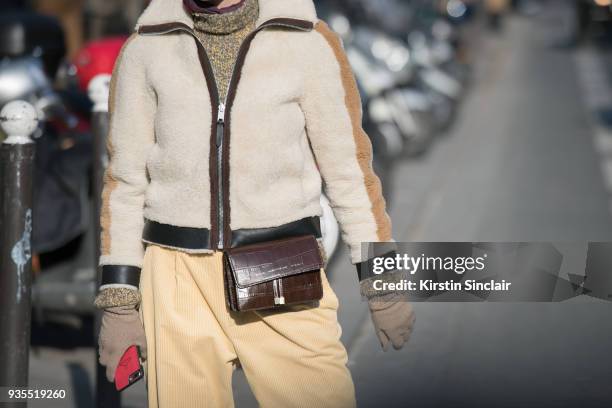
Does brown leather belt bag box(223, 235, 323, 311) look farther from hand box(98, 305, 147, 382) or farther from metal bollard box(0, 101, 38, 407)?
metal bollard box(0, 101, 38, 407)

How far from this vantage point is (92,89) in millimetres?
4445

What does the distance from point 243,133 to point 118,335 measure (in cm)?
61

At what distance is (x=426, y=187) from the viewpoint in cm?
1073

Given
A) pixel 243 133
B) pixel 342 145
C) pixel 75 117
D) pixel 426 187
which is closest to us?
pixel 243 133

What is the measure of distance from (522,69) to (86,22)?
8492 millimetres

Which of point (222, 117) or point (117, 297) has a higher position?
point (222, 117)

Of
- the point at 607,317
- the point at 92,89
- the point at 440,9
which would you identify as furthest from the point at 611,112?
the point at 92,89

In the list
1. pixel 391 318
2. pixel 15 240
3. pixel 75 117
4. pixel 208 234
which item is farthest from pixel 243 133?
pixel 75 117

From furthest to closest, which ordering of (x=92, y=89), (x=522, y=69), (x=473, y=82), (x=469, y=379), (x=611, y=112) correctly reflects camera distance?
(x=522, y=69), (x=473, y=82), (x=611, y=112), (x=469, y=379), (x=92, y=89)

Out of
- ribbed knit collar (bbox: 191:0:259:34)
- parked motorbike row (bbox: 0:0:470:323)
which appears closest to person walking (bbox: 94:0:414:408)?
ribbed knit collar (bbox: 191:0:259:34)

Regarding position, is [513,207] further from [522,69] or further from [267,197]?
[522,69]

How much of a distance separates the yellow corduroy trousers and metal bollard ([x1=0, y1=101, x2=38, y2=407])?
120cm

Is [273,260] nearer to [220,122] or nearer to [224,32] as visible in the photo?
[220,122]

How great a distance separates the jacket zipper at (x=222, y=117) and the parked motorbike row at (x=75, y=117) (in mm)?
1770
